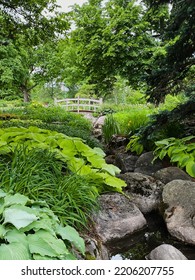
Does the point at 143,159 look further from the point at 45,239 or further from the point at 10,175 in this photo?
the point at 45,239

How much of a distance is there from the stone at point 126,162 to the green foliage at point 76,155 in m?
1.55

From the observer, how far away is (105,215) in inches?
94.0

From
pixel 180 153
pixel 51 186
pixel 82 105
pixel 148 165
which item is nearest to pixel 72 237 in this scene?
pixel 51 186

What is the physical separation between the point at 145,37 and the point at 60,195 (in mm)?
11589

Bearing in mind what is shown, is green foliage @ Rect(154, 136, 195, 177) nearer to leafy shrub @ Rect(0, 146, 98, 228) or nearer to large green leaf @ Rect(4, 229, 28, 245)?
leafy shrub @ Rect(0, 146, 98, 228)

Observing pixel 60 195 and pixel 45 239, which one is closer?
pixel 45 239

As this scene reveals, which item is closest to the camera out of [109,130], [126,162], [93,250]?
[93,250]

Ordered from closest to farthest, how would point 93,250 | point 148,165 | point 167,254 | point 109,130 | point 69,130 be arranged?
point 93,250 < point 167,254 < point 148,165 < point 69,130 < point 109,130

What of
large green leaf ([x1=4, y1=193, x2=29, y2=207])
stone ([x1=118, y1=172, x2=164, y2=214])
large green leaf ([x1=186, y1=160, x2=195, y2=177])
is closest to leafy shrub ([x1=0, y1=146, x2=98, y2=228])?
large green leaf ([x1=4, y1=193, x2=29, y2=207])

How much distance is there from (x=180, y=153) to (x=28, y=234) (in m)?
2.77

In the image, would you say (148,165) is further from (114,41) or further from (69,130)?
(114,41)

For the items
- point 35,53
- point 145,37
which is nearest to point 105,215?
point 145,37

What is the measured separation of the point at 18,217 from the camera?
4.50 feet

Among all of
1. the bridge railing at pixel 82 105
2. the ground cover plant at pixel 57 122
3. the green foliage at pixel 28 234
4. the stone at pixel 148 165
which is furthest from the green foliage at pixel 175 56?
the bridge railing at pixel 82 105
